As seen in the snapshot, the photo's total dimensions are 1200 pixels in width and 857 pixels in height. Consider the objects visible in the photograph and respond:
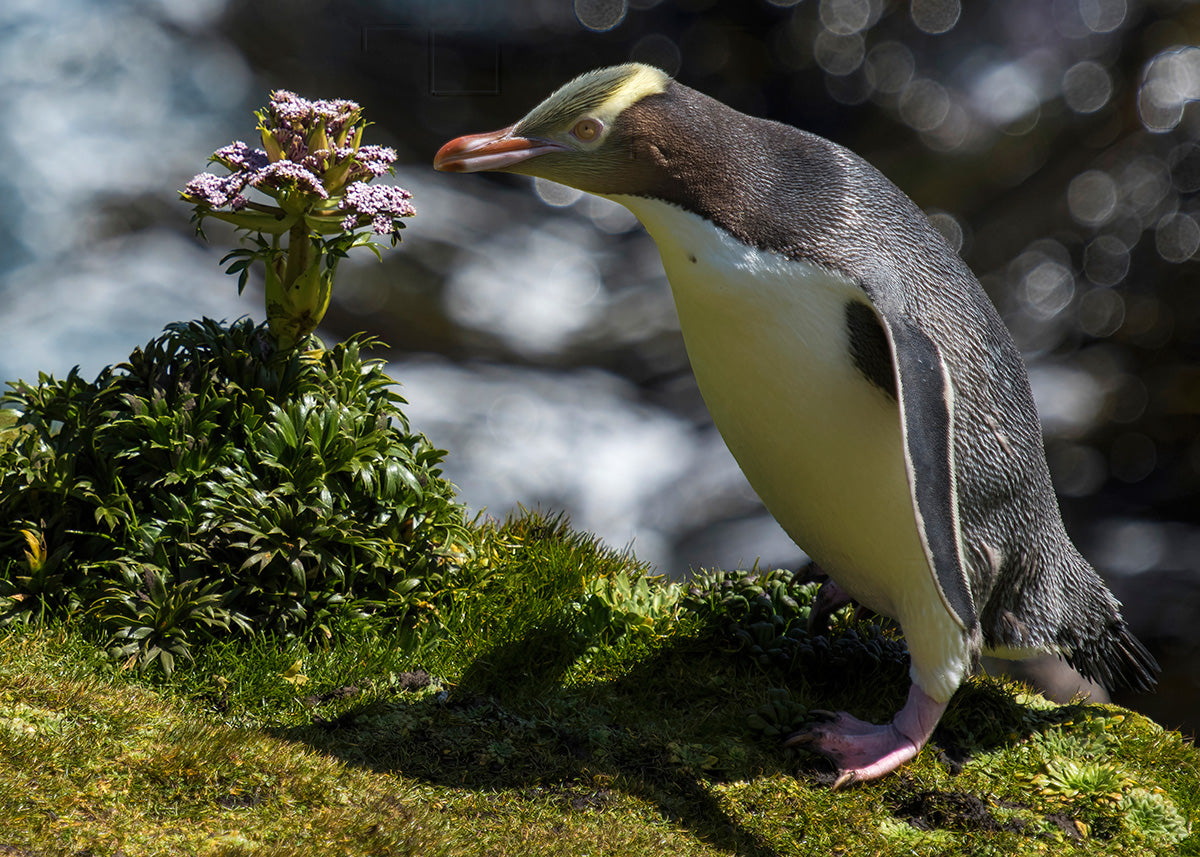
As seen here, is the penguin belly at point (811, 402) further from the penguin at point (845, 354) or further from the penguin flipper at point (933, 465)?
the penguin flipper at point (933, 465)

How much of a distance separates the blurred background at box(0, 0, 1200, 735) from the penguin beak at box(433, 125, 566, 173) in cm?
378

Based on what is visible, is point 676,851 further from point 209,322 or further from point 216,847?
point 209,322

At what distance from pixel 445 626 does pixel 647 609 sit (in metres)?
0.80

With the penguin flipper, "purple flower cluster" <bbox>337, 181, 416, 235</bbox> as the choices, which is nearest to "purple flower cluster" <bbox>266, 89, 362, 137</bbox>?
"purple flower cluster" <bbox>337, 181, 416, 235</bbox>

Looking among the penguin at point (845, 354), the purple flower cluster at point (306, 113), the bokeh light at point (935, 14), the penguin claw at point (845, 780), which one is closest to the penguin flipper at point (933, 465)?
the penguin at point (845, 354)

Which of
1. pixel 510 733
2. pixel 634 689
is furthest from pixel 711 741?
pixel 510 733

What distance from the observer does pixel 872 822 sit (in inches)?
127

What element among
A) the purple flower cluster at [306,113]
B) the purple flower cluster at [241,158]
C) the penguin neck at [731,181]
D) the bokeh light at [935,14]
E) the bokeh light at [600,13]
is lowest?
the penguin neck at [731,181]

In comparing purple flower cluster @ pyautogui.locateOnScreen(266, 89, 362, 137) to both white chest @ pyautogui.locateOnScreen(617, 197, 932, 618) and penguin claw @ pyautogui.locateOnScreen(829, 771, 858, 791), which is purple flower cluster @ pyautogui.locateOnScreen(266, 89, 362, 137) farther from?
penguin claw @ pyautogui.locateOnScreen(829, 771, 858, 791)

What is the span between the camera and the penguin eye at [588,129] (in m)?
3.11

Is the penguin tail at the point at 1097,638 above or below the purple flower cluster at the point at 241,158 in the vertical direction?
below

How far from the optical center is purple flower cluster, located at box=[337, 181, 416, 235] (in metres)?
3.53

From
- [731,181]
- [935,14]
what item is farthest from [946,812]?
[935,14]

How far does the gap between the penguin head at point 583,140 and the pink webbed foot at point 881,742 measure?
6.20ft
